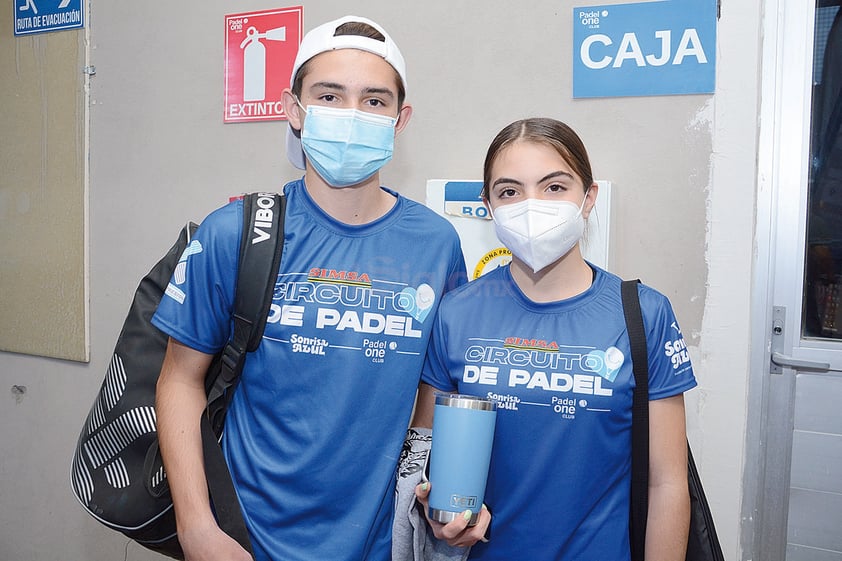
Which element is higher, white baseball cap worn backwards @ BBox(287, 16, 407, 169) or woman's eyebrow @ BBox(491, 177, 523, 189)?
white baseball cap worn backwards @ BBox(287, 16, 407, 169)

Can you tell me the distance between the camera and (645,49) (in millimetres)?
1748

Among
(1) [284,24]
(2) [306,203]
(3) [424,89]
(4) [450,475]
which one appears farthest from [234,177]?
(4) [450,475]

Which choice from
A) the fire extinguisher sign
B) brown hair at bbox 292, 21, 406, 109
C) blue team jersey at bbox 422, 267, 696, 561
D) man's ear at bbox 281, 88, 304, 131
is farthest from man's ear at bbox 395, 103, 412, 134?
the fire extinguisher sign

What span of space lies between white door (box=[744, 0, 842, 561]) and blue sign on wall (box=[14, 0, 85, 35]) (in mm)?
2330

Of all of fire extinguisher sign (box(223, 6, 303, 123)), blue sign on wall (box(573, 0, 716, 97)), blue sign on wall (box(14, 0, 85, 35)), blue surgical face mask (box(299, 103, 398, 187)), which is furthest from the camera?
blue sign on wall (box(14, 0, 85, 35))

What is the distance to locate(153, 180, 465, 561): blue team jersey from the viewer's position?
1.22 meters

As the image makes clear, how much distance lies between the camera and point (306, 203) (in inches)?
51.8

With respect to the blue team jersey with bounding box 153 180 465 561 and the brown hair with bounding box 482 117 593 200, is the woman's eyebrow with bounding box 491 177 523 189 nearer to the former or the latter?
the brown hair with bounding box 482 117 593 200

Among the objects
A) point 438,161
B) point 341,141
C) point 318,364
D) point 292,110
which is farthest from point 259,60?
point 318,364

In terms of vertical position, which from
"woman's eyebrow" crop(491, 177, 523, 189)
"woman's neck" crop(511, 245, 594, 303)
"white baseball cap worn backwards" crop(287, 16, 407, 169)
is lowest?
"woman's neck" crop(511, 245, 594, 303)

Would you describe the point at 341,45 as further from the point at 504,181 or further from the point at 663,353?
the point at 663,353

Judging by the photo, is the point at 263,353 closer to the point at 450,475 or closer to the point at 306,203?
the point at 306,203

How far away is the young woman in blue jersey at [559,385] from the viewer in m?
1.19

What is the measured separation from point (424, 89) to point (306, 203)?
32.8 inches
